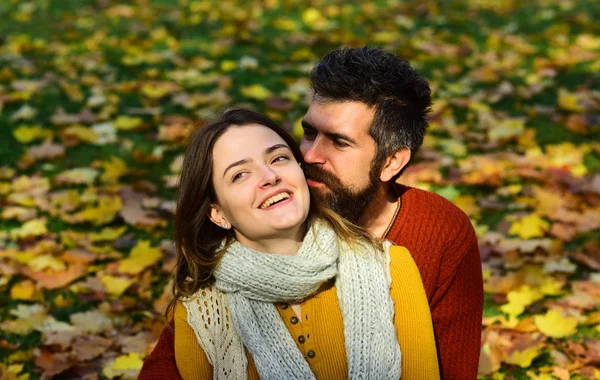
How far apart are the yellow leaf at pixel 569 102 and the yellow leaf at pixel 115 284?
11.3 feet

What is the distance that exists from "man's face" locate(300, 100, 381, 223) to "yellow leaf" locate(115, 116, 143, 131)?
8.69 ft

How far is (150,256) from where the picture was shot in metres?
3.61

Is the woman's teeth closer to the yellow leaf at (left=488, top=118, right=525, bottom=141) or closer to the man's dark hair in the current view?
the man's dark hair

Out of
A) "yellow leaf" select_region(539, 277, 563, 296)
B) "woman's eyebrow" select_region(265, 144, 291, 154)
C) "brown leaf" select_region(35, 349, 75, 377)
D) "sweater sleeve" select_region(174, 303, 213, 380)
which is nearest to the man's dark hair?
"woman's eyebrow" select_region(265, 144, 291, 154)

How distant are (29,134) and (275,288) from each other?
325 centimetres

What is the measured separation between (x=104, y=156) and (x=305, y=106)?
1549mm

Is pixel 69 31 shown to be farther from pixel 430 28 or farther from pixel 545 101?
pixel 545 101

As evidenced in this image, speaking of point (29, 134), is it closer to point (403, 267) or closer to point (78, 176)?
point (78, 176)

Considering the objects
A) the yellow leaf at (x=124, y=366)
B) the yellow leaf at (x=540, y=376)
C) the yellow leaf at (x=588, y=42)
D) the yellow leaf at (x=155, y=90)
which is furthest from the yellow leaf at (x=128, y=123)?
the yellow leaf at (x=588, y=42)

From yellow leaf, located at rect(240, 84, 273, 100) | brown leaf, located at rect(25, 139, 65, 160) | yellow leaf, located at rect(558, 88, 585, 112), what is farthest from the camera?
yellow leaf, located at rect(240, 84, 273, 100)

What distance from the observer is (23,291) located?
10.9ft

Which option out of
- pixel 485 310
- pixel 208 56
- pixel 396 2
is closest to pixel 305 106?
pixel 208 56

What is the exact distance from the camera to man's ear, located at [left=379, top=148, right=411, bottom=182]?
103 inches

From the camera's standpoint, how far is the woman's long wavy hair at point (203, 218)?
2213 mm
